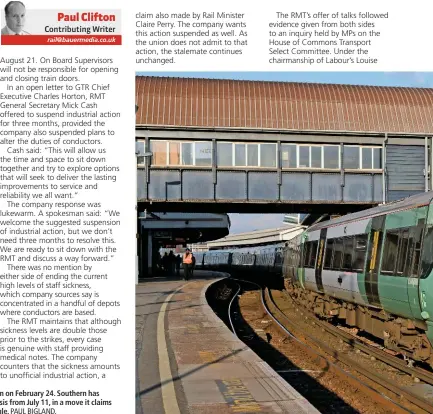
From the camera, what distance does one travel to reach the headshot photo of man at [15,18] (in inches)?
189

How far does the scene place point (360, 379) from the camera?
36.1 ft

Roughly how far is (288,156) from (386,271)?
16.4 m

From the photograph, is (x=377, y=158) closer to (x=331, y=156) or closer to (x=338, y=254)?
(x=331, y=156)

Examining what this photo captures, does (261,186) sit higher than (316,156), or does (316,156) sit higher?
(316,156)

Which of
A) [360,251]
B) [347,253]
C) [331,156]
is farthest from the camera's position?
[331,156]

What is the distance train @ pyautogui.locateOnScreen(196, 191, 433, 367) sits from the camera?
1009 cm

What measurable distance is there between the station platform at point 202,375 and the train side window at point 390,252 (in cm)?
313

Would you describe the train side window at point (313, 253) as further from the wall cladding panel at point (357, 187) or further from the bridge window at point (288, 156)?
the wall cladding panel at point (357, 187)

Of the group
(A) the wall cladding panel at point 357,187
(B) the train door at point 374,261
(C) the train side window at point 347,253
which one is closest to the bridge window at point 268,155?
(A) the wall cladding panel at point 357,187

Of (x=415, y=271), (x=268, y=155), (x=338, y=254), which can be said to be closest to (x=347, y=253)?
(x=338, y=254)

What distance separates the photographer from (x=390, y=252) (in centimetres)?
1178

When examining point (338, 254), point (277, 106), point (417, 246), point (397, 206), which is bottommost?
point (338, 254)

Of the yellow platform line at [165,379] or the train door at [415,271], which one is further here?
the train door at [415,271]

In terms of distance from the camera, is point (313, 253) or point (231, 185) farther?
point (231, 185)
